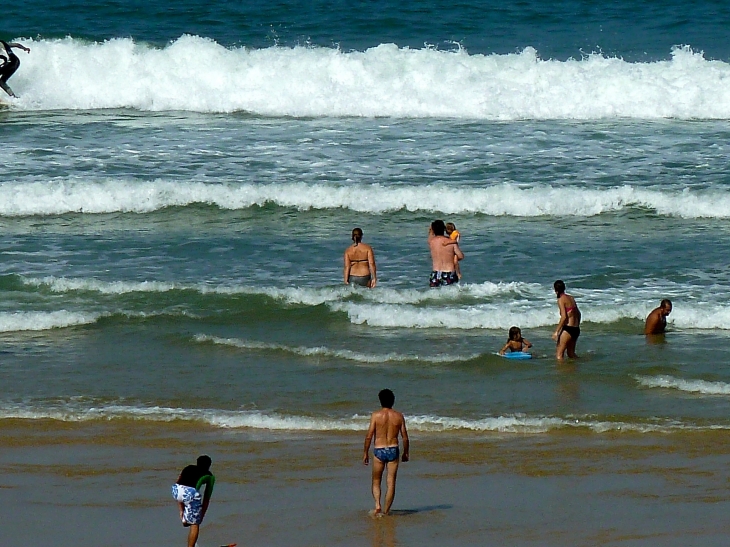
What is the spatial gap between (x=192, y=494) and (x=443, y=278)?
7872 mm

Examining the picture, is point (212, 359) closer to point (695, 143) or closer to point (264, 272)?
point (264, 272)

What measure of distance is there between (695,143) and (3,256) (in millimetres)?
13574

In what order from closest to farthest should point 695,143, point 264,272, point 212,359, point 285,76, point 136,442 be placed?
point 136,442
point 212,359
point 264,272
point 695,143
point 285,76

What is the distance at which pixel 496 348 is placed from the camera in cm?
1283

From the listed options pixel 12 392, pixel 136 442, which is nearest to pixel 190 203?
pixel 12 392

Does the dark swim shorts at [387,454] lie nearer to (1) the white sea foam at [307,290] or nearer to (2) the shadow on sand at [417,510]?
(2) the shadow on sand at [417,510]

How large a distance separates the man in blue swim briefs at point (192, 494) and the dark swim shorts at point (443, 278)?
772cm

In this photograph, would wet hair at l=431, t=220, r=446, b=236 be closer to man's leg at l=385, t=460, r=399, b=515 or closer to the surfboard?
the surfboard

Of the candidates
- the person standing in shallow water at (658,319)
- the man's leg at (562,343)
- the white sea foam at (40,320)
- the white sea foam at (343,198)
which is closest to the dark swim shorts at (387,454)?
the man's leg at (562,343)

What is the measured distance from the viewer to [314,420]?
10.5m

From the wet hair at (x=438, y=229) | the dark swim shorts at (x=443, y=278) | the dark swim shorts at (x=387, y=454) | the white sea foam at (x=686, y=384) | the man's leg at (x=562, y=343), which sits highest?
the wet hair at (x=438, y=229)

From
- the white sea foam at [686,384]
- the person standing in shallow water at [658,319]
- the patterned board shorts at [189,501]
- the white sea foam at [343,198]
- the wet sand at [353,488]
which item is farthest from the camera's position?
the white sea foam at [343,198]

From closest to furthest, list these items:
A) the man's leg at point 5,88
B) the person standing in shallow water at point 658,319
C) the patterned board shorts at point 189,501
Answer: the patterned board shorts at point 189,501 < the person standing in shallow water at point 658,319 < the man's leg at point 5,88

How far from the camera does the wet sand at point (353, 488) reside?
797cm
